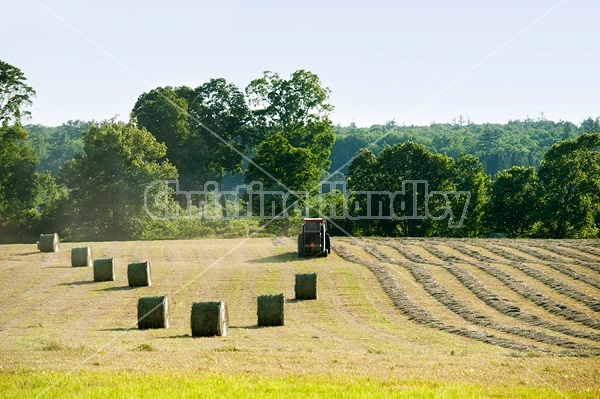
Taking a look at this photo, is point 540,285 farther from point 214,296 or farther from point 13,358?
point 13,358

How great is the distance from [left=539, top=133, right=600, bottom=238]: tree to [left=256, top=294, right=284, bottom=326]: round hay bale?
155ft

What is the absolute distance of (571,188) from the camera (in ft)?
221

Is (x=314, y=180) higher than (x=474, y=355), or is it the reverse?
(x=314, y=180)

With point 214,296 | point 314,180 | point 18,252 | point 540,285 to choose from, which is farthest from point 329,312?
point 314,180

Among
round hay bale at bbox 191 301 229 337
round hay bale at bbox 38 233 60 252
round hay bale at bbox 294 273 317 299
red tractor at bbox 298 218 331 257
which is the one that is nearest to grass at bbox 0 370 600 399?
round hay bale at bbox 191 301 229 337

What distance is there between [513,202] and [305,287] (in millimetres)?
45413

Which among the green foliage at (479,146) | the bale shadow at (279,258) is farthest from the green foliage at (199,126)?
the green foliage at (479,146)

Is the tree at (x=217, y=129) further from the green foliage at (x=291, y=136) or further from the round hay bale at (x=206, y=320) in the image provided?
the round hay bale at (x=206, y=320)

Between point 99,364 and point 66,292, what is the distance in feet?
50.9

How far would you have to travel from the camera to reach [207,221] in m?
73.2

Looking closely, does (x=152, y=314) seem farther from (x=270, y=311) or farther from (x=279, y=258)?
(x=279, y=258)

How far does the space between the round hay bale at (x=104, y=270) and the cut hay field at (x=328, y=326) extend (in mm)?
545

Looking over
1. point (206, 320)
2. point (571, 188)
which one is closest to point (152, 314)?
point (206, 320)

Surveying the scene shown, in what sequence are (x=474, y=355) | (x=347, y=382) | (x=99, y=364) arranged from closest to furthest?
1. (x=347, y=382)
2. (x=99, y=364)
3. (x=474, y=355)
